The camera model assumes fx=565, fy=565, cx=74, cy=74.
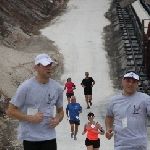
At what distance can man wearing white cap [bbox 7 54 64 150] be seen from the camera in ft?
20.6

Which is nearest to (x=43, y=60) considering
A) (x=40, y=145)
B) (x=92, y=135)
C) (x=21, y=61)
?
(x=40, y=145)

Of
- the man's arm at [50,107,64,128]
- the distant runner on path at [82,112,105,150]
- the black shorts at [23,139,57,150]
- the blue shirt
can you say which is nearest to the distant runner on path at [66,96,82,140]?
the blue shirt

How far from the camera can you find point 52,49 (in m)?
31.2

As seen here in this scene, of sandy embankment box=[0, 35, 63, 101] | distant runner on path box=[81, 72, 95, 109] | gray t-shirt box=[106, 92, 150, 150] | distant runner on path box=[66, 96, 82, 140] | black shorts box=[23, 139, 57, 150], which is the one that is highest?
sandy embankment box=[0, 35, 63, 101]

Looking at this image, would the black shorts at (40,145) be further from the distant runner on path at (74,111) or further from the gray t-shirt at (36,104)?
the distant runner on path at (74,111)

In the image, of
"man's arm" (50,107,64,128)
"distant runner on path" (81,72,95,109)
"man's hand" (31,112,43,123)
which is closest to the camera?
"man's hand" (31,112,43,123)

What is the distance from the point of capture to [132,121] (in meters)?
6.29

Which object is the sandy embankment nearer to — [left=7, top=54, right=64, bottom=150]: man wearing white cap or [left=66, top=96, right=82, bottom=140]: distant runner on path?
[left=66, top=96, right=82, bottom=140]: distant runner on path

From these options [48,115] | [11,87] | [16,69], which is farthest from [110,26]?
[48,115]

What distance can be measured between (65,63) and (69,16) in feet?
44.1

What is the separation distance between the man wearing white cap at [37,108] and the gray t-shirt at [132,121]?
29.2 inches

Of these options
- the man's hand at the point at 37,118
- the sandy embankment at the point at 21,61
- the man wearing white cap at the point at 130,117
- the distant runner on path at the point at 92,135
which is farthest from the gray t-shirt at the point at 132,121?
the sandy embankment at the point at 21,61

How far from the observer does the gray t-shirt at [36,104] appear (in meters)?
6.31

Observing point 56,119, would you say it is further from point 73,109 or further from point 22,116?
point 73,109
